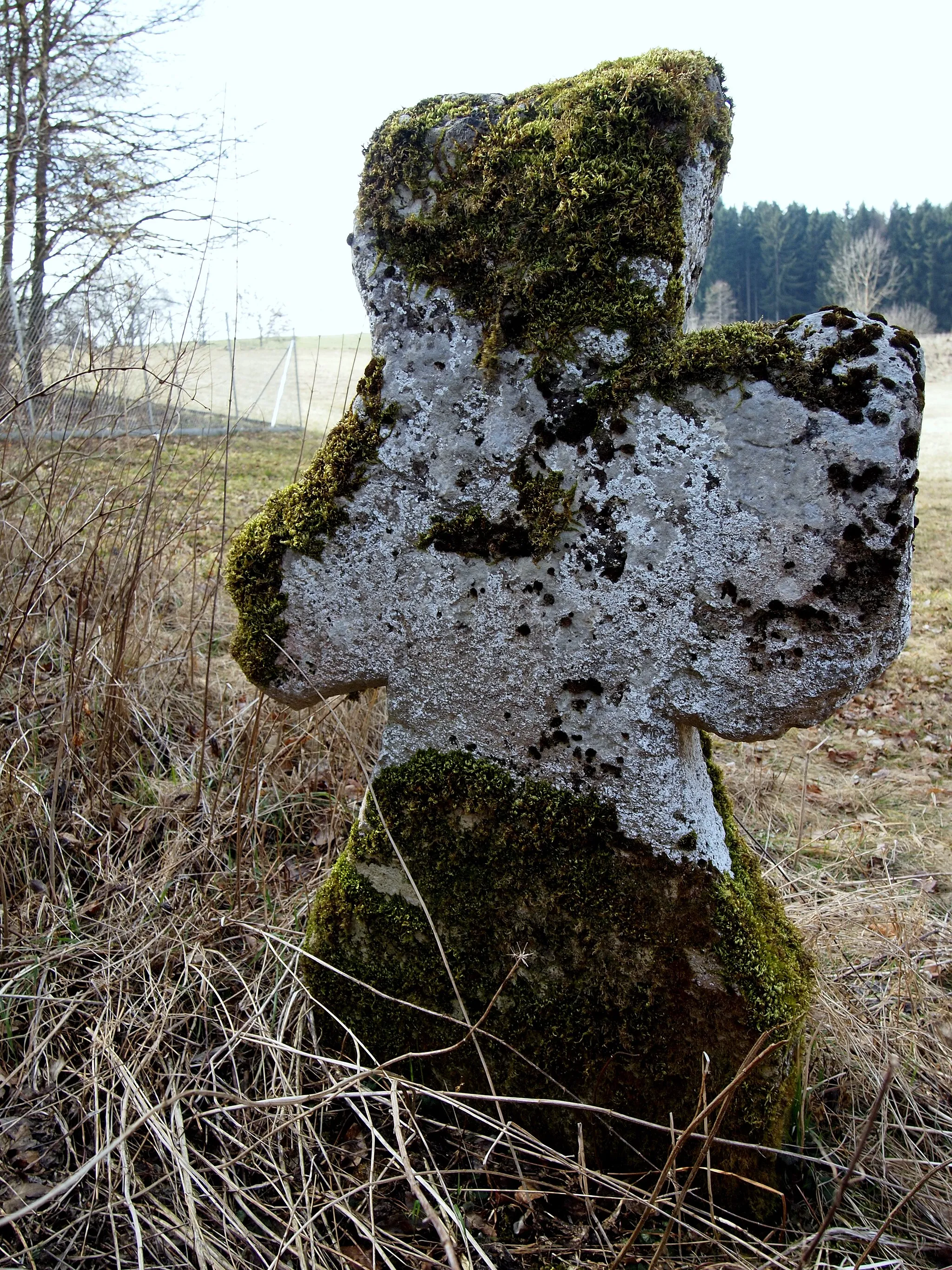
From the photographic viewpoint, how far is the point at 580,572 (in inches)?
63.3

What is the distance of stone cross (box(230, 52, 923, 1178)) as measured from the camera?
145cm

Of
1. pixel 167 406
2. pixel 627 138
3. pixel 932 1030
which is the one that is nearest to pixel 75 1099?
pixel 167 406

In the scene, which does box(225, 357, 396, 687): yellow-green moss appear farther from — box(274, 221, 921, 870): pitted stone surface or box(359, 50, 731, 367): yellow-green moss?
box(359, 50, 731, 367): yellow-green moss

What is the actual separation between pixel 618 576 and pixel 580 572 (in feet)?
A: 0.25

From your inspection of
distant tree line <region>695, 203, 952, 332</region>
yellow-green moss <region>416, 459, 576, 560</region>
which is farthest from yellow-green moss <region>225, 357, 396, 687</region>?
distant tree line <region>695, 203, 952, 332</region>

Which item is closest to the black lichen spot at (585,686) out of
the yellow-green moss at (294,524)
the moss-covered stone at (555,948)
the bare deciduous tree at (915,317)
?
the moss-covered stone at (555,948)

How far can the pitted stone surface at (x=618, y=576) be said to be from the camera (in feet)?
4.62

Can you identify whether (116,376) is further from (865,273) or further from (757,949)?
(865,273)

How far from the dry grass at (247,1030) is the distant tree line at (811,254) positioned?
1419 inches

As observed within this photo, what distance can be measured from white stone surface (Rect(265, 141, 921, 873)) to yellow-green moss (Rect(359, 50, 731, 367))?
2.3 inches

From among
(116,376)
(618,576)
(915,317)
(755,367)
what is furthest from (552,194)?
(915,317)

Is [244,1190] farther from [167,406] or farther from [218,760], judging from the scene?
[167,406]

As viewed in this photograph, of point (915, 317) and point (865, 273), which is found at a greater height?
point (915, 317)

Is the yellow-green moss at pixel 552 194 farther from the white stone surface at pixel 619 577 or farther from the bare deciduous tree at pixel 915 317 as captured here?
the bare deciduous tree at pixel 915 317
